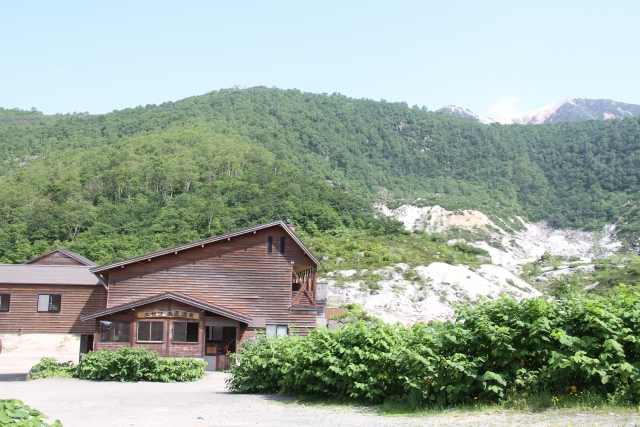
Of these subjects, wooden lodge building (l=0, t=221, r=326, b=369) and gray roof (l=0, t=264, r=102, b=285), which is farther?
gray roof (l=0, t=264, r=102, b=285)

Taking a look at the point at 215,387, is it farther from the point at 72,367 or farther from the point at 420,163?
→ the point at 420,163

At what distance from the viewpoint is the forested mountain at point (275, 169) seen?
80.1 meters

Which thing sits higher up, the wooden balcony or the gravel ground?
the wooden balcony

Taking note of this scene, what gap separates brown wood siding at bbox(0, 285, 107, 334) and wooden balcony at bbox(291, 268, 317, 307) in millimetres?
8954

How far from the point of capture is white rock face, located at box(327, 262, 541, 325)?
48.3 m

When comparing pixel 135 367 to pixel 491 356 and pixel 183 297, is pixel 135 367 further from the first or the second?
pixel 491 356

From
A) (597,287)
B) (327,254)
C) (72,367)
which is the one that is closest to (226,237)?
(72,367)

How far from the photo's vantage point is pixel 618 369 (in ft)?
34.1

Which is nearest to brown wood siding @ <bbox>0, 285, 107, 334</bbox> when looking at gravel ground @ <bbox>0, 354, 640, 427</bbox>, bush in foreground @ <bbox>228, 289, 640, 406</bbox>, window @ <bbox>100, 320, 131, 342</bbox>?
window @ <bbox>100, 320, 131, 342</bbox>

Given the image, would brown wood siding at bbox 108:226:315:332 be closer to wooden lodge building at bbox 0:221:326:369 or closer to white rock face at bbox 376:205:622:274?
wooden lodge building at bbox 0:221:326:369

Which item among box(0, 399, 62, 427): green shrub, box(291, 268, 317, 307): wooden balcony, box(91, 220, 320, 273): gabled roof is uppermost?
box(91, 220, 320, 273): gabled roof

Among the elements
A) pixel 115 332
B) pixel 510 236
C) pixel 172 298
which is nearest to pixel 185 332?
pixel 172 298

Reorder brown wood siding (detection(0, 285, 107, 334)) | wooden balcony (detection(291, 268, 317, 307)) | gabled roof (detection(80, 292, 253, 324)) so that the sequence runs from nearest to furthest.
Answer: gabled roof (detection(80, 292, 253, 324))
wooden balcony (detection(291, 268, 317, 307))
brown wood siding (detection(0, 285, 107, 334))

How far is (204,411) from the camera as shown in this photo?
46.0ft
